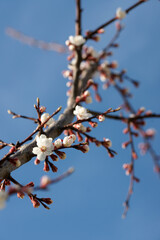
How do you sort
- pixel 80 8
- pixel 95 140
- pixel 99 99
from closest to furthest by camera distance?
pixel 95 140 < pixel 80 8 < pixel 99 99

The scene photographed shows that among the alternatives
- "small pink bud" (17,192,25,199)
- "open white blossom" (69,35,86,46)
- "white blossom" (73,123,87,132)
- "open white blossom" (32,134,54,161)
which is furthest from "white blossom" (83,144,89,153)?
"open white blossom" (69,35,86,46)

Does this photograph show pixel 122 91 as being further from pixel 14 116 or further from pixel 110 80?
pixel 14 116

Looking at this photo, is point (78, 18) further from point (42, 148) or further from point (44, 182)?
point (44, 182)

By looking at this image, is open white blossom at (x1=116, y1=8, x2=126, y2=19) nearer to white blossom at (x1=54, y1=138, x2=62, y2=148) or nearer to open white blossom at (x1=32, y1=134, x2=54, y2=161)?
white blossom at (x1=54, y1=138, x2=62, y2=148)

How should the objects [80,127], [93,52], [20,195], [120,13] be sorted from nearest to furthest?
1. [20,195]
2. [80,127]
3. [120,13]
4. [93,52]

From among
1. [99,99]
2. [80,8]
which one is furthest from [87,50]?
[80,8]

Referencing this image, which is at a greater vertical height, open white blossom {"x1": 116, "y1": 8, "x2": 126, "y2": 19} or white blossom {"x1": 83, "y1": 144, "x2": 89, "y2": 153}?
open white blossom {"x1": 116, "y1": 8, "x2": 126, "y2": 19}

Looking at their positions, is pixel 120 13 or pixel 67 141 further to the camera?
pixel 120 13

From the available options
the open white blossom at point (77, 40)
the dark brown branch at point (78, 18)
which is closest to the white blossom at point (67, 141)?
the open white blossom at point (77, 40)

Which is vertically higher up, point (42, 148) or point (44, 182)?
point (42, 148)

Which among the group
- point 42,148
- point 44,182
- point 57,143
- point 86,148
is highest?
point 86,148

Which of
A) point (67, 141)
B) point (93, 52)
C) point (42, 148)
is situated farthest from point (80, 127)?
point (93, 52)
